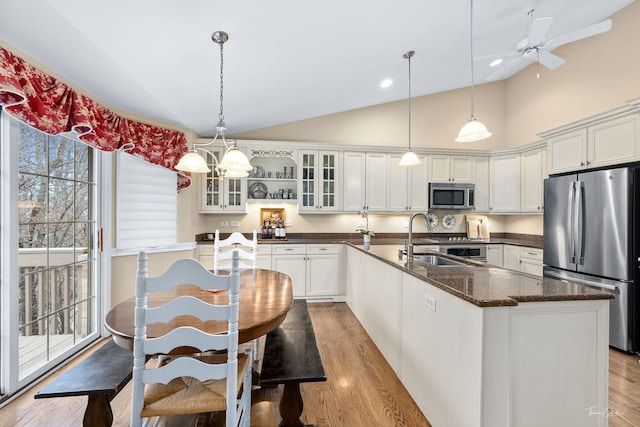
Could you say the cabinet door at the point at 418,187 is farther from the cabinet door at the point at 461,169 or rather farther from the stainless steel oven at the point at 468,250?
the stainless steel oven at the point at 468,250

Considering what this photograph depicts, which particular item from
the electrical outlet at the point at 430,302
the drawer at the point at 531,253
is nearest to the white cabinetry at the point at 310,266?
the electrical outlet at the point at 430,302

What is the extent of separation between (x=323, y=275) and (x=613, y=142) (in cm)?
360

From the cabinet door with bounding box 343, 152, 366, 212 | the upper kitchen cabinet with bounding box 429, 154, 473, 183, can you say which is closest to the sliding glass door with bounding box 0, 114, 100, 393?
the cabinet door with bounding box 343, 152, 366, 212

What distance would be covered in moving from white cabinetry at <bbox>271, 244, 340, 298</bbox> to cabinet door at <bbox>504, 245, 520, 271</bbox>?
258cm

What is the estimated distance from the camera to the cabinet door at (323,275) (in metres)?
4.24

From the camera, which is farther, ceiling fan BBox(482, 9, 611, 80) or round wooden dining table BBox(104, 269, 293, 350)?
ceiling fan BBox(482, 9, 611, 80)

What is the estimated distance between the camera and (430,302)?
1.75 m

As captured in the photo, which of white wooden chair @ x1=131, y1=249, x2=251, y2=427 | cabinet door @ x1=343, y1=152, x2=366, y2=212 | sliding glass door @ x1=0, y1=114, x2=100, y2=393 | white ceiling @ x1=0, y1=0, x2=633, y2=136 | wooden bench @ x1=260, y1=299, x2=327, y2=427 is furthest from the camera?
cabinet door @ x1=343, y1=152, x2=366, y2=212

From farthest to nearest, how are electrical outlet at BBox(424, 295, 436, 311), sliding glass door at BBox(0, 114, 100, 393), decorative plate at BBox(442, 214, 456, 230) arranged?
decorative plate at BBox(442, 214, 456, 230) < sliding glass door at BBox(0, 114, 100, 393) < electrical outlet at BBox(424, 295, 436, 311)

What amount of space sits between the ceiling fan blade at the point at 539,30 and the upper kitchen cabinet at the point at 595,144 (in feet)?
4.25

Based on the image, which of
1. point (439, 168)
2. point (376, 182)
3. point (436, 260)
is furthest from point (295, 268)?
point (439, 168)

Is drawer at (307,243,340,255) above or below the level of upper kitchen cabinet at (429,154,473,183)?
below

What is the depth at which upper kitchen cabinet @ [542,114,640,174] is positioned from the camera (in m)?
2.78

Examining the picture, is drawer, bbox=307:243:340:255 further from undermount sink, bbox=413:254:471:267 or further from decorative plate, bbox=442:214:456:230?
decorative plate, bbox=442:214:456:230
